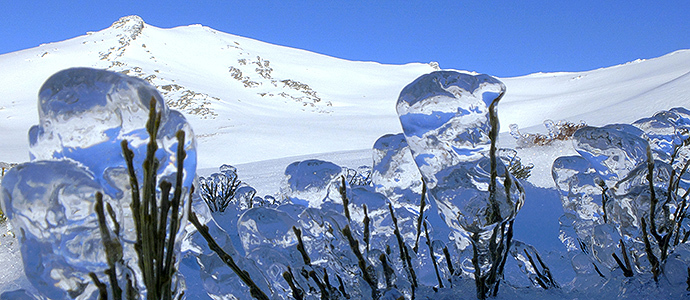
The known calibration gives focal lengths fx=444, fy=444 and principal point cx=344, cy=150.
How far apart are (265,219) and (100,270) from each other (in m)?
0.45

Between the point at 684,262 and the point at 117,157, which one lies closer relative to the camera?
Result: the point at 117,157

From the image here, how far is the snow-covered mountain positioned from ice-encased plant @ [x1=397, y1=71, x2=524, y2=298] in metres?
5.23

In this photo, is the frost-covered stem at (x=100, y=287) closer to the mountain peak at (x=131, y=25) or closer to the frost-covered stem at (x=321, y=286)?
the frost-covered stem at (x=321, y=286)

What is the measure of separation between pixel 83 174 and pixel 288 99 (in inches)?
1256

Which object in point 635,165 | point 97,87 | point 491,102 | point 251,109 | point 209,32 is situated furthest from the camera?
point 209,32

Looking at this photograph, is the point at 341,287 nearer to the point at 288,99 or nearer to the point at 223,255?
the point at 223,255

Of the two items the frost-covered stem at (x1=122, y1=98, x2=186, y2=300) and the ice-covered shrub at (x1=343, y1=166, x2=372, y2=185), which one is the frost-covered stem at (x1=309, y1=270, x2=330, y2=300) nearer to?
the frost-covered stem at (x1=122, y1=98, x2=186, y2=300)

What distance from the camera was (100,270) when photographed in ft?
2.27

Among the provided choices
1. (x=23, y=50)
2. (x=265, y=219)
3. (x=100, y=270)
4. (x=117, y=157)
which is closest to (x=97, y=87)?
(x=117, y=157)

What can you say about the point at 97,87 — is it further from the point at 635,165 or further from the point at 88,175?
the point at 635,165

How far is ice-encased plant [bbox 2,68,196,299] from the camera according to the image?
0.64 meters

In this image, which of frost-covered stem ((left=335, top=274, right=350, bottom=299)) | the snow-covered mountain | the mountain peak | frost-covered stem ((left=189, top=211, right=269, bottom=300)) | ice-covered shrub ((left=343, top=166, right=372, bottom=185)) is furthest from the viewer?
the mountain peak

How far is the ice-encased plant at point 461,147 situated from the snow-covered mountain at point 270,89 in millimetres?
5234

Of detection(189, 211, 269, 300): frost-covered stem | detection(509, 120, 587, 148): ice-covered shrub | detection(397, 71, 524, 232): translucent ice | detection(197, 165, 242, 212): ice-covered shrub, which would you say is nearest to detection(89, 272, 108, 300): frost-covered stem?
detection(189, 211, 269, 300): frost-covered stem
